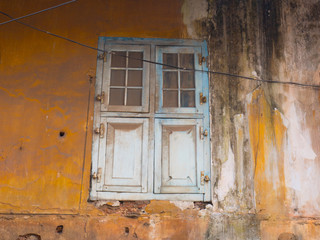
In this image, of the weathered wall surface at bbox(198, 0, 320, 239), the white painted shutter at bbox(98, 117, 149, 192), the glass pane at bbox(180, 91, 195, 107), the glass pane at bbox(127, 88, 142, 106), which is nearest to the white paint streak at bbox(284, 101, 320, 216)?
the weathered wall surface at bbox(198, 0, 320, 239)

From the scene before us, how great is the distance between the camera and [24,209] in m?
3.49

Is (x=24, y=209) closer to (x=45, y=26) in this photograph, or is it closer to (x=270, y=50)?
(x=45, y=26)

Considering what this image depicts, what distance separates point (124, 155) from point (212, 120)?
103cm

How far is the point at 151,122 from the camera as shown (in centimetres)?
371

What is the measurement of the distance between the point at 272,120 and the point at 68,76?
2.32 meters

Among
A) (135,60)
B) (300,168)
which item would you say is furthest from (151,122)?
(300,168)

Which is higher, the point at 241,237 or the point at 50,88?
the point at 50,88

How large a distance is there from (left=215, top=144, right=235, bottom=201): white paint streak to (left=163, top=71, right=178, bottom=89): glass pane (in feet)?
3.19

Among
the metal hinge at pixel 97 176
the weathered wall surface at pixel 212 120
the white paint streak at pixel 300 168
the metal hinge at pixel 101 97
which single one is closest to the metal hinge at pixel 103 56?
the weathered wall surface at pixel 212 120

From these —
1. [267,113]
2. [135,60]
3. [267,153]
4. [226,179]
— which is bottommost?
[226,179]

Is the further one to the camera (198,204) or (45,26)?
(45,26)

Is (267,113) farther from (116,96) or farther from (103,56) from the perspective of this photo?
(103,56)

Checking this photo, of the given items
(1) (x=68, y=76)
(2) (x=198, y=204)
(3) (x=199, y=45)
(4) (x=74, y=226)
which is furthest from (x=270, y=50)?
(4) (x=74, y=226)

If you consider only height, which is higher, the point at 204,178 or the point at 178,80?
the point at 178,80
